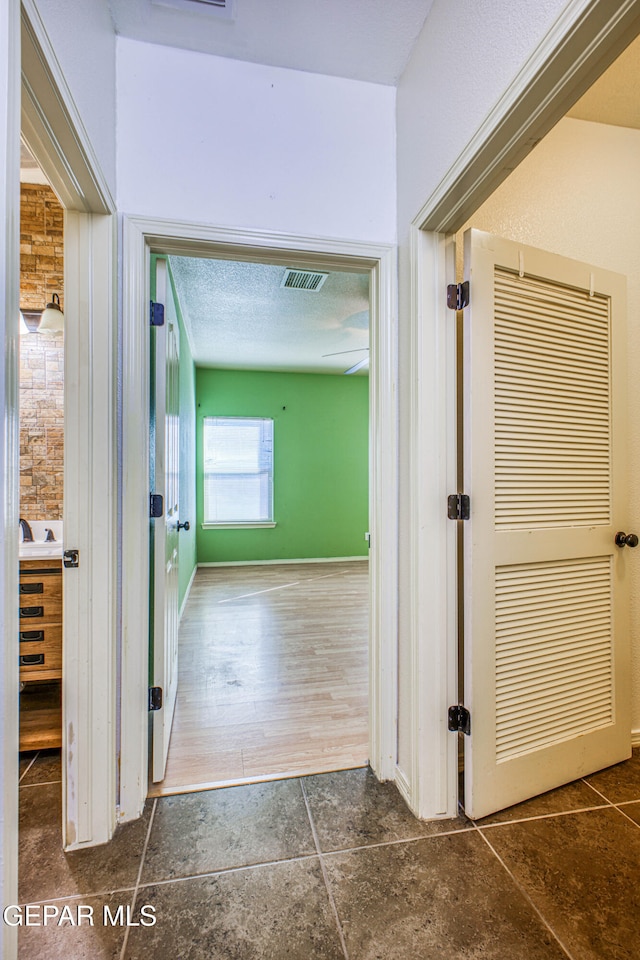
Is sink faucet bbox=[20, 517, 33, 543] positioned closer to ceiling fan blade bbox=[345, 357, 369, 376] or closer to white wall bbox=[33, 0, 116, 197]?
white wall bbox=[33, 0, 116, 197]

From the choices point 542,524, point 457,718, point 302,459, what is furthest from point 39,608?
point 302,459

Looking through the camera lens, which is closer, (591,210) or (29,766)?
(29,766)

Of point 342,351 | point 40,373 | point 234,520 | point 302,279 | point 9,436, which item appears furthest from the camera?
point 234,520

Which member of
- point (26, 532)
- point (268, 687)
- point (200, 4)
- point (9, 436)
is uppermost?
point (200, 4)

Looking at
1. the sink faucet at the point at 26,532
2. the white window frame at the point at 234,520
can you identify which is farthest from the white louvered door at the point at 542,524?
the white window frame at the point at 234,520

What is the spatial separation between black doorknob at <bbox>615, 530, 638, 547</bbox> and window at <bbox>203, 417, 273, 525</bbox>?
4584mm

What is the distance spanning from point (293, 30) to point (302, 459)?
4696 millimetres

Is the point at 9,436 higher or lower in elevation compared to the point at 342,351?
lower

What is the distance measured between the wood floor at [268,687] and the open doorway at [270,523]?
0.03ft

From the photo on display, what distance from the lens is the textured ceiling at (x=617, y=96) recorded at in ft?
5.23

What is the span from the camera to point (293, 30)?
1.48 meters

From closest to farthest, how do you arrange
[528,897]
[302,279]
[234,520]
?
[528,897] < [302,279] < [234,520]

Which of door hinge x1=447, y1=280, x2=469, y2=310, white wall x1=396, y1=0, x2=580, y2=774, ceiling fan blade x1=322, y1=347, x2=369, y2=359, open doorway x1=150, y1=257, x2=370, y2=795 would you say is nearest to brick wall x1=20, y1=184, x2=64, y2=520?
open doorway x1=150, y1=257, x2=370, y2=795

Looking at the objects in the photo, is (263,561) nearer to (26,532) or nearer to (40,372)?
(26,532)
